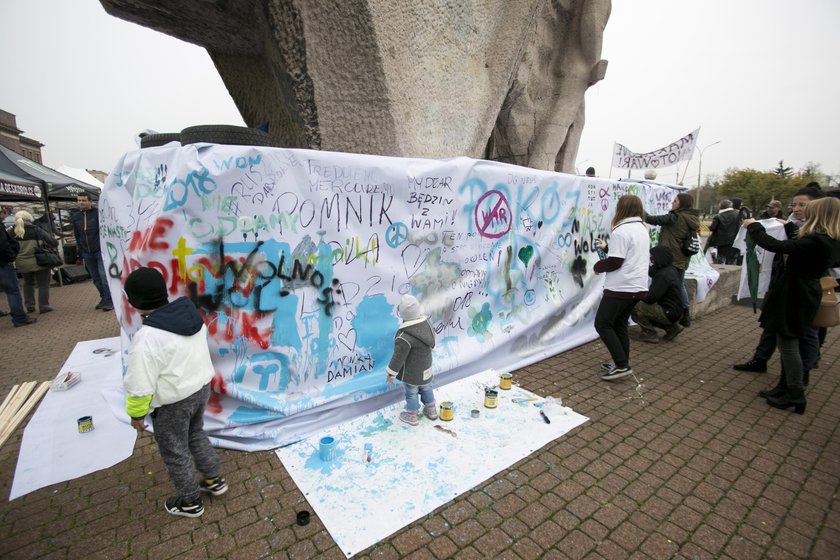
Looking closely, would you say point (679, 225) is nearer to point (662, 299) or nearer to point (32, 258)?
point (662, 299)

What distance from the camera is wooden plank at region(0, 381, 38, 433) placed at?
3.41 meters

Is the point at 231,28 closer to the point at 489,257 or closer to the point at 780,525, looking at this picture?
the point at 489,257

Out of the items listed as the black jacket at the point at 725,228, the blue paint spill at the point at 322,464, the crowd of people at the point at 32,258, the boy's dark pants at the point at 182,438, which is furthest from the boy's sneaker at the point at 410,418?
the black jacket at the point at 725,228

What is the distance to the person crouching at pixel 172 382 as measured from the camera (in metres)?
2.05

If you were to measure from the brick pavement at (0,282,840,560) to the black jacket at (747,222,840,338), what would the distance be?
84 cm

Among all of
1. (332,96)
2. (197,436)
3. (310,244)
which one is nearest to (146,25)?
(332,96)

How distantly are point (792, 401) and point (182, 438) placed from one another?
4873 millimetres

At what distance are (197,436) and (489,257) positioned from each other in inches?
120

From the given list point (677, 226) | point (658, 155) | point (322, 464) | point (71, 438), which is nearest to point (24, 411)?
point (71, 438)

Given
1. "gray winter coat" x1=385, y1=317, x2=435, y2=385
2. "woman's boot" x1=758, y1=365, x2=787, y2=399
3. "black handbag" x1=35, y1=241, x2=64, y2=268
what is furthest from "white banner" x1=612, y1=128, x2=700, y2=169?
"black handbag" x1=35, y1=241, x2=64, y2=268

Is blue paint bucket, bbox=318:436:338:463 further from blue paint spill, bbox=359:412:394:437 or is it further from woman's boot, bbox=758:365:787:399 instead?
woman's boot, bbox=758:365:787:399

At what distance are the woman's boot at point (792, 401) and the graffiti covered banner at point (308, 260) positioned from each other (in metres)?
2.38

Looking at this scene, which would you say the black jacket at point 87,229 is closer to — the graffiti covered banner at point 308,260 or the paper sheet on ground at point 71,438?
the paper sheet on ground at point 71,438

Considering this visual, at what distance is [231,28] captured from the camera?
4.45 m
